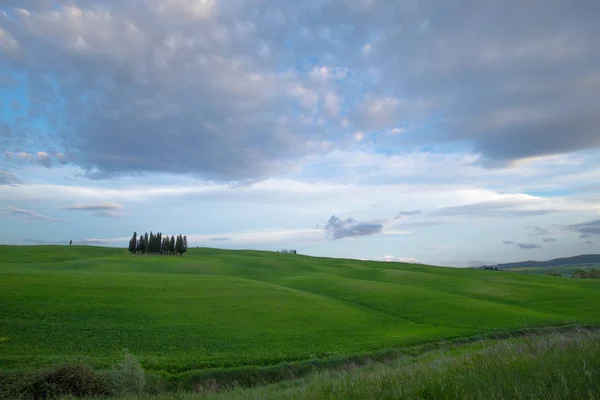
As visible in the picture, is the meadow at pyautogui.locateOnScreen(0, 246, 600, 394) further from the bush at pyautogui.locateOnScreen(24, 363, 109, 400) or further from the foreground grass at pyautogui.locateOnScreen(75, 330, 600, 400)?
the foreground grass at pyautogui.locateOnScreen(75, 330, 600, 400)

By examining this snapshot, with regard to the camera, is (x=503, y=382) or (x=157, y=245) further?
(x=157, y=245)

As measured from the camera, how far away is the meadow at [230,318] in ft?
85.1

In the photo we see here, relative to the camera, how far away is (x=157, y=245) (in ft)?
452

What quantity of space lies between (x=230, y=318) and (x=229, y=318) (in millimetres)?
99

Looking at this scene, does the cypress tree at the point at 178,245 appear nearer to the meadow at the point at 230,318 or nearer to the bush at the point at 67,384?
the meadow at the point at 230,318

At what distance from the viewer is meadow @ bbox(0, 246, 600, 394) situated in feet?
85.1

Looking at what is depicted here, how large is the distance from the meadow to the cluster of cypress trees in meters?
80.0

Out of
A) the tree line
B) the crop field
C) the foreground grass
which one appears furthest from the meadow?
the tree line

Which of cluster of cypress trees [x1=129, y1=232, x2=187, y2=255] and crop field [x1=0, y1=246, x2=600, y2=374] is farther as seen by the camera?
cluster of cypress trees [x1=129, y1=232, x2=187, y2=255]

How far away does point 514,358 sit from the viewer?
7.50 metres

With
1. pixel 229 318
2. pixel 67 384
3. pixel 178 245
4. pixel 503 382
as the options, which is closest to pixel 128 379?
pixel 67 384

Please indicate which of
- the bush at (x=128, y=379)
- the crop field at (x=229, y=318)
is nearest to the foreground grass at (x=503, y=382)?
the bush at (x=128, y=379)

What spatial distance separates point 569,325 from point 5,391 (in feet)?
138

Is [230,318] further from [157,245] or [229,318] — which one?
[157,245]
